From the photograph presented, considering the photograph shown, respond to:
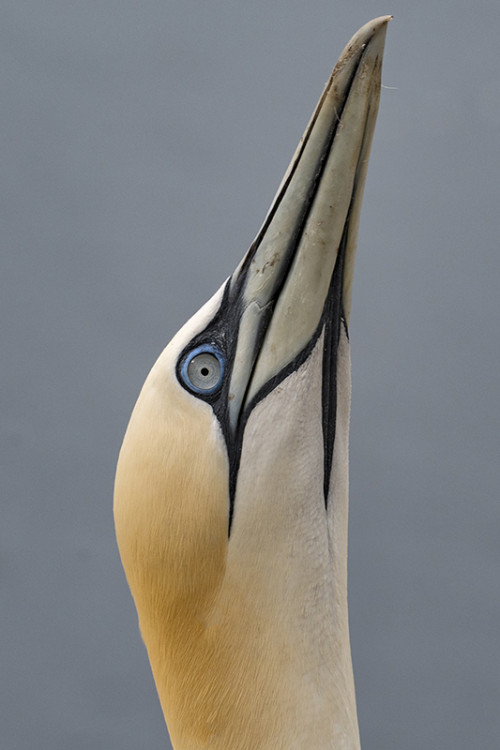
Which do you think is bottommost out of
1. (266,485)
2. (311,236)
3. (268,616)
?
(268,616)

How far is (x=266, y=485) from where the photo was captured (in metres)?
1.77

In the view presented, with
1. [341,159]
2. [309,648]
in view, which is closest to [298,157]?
[341,159]

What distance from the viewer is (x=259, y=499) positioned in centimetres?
176

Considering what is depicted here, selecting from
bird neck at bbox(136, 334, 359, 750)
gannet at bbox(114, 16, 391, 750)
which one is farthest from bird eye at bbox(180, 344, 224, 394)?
bird neck at bbox(136, 334, 359, 750)

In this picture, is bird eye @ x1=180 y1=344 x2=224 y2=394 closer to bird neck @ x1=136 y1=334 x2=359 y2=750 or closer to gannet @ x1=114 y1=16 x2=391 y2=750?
gannet @ x1=114 y1=16 x2=391 y2=750

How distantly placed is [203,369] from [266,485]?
0.28 metres

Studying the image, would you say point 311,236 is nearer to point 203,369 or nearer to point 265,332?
point 265,332

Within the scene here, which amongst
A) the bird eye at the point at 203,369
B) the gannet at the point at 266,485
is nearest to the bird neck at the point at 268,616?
the gannet at the point at 266,485

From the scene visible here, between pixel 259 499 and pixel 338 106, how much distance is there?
2.61 feet

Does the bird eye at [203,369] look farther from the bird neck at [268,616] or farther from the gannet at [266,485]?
the bird neck at [268,616]

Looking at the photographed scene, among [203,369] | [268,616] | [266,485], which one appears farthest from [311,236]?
[268,616]

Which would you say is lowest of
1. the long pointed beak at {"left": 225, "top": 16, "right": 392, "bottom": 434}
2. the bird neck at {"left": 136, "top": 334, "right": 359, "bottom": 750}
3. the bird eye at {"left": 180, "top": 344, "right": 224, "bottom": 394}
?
the bird neck at {"left": 136, "top": 334, "right": 359, "bottom": 750}

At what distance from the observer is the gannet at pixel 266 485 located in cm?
176

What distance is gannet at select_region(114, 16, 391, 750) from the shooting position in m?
1.76
